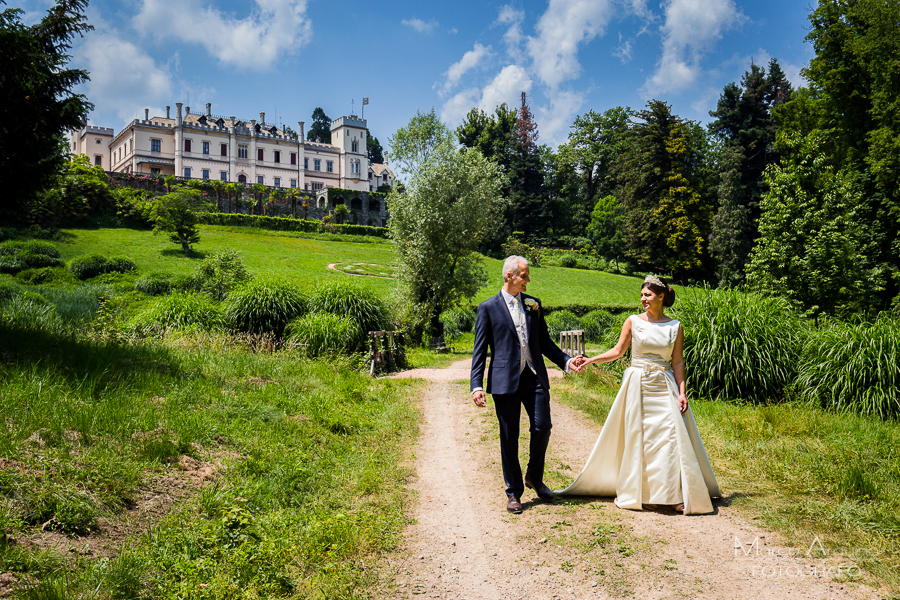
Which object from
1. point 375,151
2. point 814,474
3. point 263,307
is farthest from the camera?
point 375,151

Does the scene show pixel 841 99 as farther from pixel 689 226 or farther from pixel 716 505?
pixel 716 505

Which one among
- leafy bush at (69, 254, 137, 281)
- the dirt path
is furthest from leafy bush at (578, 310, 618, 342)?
leafy bush at (69, 254, 137, 281)

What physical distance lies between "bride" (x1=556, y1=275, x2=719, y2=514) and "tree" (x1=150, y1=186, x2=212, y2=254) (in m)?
34.8

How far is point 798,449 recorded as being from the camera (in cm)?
605

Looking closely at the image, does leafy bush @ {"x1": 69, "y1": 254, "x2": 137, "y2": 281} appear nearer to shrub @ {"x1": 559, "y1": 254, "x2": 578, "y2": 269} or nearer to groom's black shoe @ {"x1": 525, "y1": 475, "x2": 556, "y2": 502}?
groom's black shoe @ {"x1": 525, "y1": 475, "x2": 556, "y2": 502}

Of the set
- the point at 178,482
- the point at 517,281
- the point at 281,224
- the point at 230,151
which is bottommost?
the point at 178,482

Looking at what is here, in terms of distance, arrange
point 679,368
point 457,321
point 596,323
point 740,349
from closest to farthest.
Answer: point 679,368, point 740,349, point 457,321, point 596,323

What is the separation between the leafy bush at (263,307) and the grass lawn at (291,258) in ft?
36.3

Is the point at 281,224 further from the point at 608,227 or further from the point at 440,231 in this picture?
the point at 440,231

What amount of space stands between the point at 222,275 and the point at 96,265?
39.4 feet

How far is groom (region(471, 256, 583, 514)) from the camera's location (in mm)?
4523

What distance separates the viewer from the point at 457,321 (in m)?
26.2

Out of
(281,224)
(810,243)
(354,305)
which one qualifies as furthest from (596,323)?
(281,224)

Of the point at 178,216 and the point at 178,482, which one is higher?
the point at 178,216
